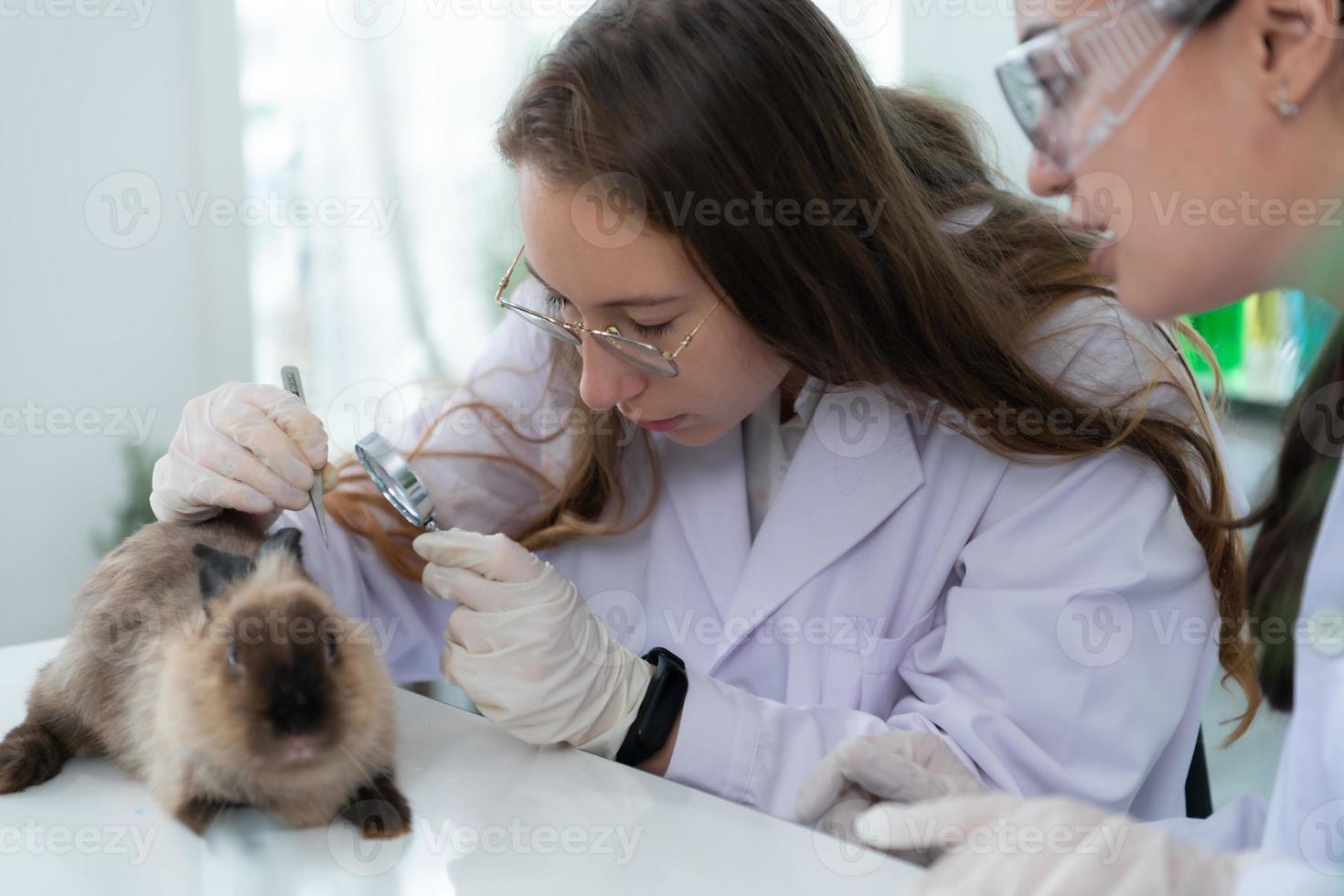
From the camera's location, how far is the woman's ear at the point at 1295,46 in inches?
32.0

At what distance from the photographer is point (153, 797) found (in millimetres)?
1090

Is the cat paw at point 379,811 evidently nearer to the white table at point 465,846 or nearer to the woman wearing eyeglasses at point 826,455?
the white table at point 465,846

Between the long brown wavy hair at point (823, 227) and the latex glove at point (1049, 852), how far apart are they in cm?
58

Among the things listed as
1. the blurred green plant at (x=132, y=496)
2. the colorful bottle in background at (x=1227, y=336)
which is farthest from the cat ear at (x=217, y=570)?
the blurred green plant at (x=132, y=496)

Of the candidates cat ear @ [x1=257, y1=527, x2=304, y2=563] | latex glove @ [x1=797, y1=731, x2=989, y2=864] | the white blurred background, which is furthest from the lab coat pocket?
the white blurred background

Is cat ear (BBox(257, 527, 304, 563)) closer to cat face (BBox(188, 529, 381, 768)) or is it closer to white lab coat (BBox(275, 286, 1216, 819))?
cat face (BBox(188, 529, 381, 768))

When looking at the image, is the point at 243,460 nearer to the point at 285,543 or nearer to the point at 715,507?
the point at 285,543

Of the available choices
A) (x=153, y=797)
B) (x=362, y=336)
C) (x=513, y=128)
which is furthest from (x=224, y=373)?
(x=153, y=797)

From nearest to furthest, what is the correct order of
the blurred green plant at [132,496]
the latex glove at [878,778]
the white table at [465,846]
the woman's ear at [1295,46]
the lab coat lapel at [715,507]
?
the woman's ear at [1295,46], the white table at [465,846], the latex glove at [878,778], the lab coat lapel at [715,507], the blurred green plant at [132,496]

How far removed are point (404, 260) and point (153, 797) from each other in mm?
3029

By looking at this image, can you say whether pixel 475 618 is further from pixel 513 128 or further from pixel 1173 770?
pixel 1173 770

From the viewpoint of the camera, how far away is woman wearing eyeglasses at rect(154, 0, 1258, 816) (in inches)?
51.1

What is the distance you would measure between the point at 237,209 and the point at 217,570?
2708 mm

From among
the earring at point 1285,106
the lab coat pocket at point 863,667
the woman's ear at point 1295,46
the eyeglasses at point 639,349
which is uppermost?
the woman's ear at point 1295,46
